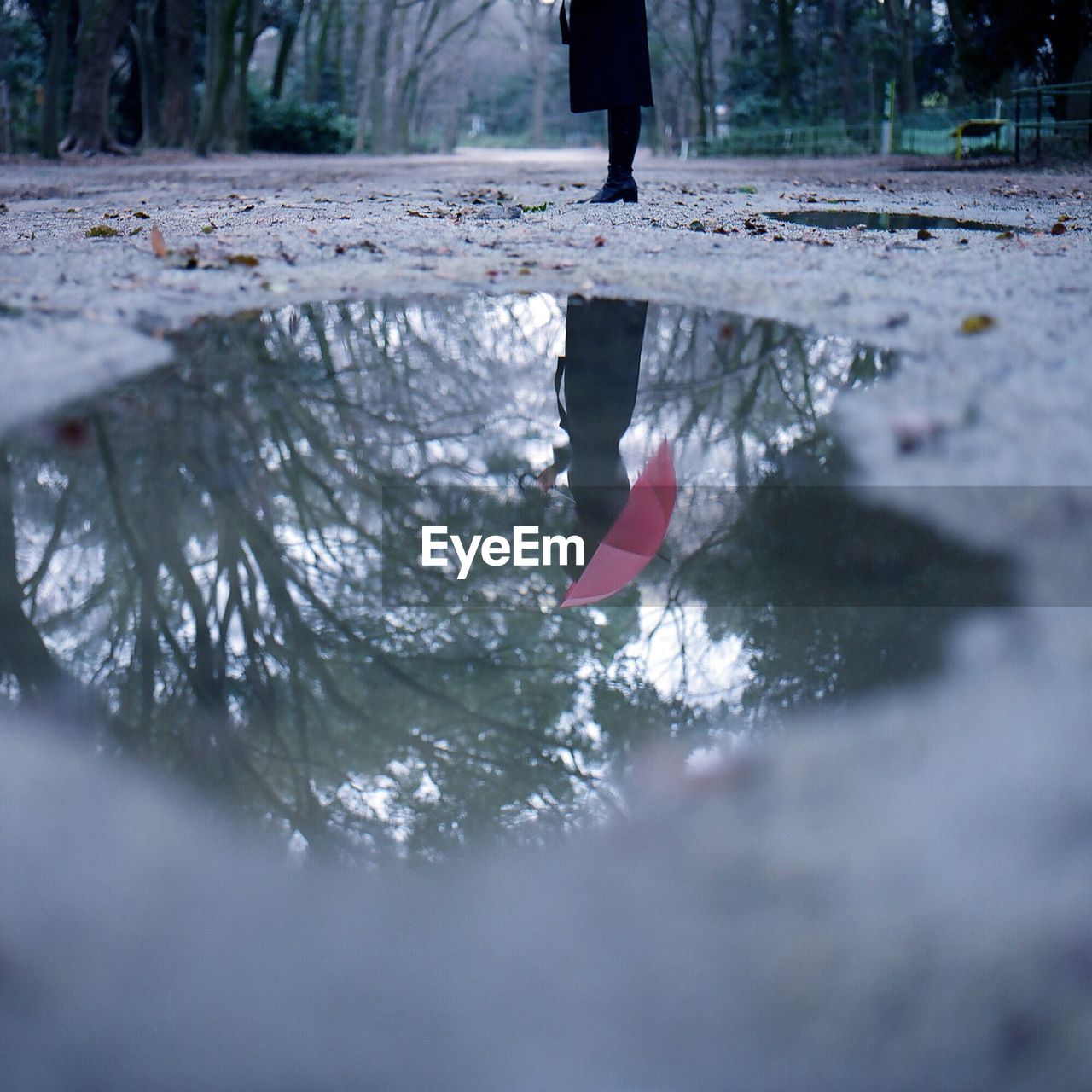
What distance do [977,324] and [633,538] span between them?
1531mm

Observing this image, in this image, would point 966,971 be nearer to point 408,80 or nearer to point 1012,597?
point 1012,597

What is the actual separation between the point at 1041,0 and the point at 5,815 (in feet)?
58.9

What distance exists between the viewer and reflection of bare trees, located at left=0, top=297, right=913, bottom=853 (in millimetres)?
1520

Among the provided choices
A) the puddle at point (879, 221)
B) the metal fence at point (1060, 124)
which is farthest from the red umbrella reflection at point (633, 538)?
the metal fence at point (1060, 124)

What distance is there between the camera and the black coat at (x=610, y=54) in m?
6.99

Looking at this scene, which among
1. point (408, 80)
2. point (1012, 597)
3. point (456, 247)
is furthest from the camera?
point (408, 80)

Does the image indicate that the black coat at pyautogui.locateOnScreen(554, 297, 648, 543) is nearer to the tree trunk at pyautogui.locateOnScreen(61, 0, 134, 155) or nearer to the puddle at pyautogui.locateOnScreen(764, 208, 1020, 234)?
the puddle at pyautogui.locateOnScreen(764, 208, 1020, 234)

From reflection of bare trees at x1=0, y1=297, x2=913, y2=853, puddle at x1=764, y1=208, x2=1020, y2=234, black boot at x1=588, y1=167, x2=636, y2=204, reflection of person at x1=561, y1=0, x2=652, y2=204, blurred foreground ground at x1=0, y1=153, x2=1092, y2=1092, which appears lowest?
blurred foreground ground at x1=0, y1=153, x2=1092, y2=1092

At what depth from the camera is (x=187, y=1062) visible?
3.77 ft

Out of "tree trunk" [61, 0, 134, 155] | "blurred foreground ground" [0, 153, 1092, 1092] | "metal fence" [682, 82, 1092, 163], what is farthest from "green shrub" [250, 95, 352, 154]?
"blurred foreground ground" [0, 153, 1092, 1092]

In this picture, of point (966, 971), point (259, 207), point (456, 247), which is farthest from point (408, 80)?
point (966, 971)

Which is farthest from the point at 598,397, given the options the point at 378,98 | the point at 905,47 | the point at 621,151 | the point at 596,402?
the point at 378,98

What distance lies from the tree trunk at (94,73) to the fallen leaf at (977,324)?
665 inches

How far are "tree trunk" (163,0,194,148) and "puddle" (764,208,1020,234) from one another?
1951 centimetres
